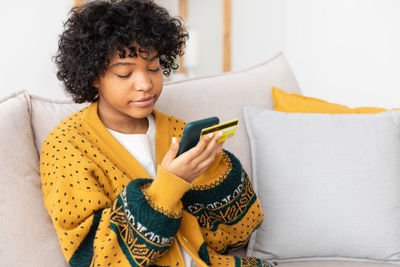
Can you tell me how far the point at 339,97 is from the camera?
9.23ft

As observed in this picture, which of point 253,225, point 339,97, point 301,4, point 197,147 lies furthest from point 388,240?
point 301,4

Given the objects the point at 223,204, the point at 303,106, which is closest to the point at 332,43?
the point at 303,106

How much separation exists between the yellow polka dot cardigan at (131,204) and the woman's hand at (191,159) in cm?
3

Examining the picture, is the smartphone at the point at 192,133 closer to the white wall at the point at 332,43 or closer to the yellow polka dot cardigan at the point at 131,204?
the yellow polka dot cardigan at the point at 131,204

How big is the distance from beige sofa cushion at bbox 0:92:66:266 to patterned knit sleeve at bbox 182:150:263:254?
0.35 m

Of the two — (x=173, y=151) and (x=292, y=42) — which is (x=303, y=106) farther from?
(x=292, y=42)

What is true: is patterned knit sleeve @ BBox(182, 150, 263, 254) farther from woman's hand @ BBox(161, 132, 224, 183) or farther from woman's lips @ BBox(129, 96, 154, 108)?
woman's lips @ BBox(129, 96, 154, 108)

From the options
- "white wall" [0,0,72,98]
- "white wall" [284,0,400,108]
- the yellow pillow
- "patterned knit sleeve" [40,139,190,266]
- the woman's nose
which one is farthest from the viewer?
"white wall" [284,0,400,108]

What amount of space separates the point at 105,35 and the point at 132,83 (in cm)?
14

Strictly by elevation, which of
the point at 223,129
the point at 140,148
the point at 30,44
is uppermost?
the point at 30,44

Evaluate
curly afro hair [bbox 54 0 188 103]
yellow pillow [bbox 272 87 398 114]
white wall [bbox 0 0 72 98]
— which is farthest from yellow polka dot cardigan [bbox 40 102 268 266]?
white wall [bbox 0 0 72 98]

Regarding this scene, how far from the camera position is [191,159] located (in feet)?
3.05

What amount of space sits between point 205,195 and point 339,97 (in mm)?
2005

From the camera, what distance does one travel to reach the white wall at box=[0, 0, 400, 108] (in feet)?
5.65
